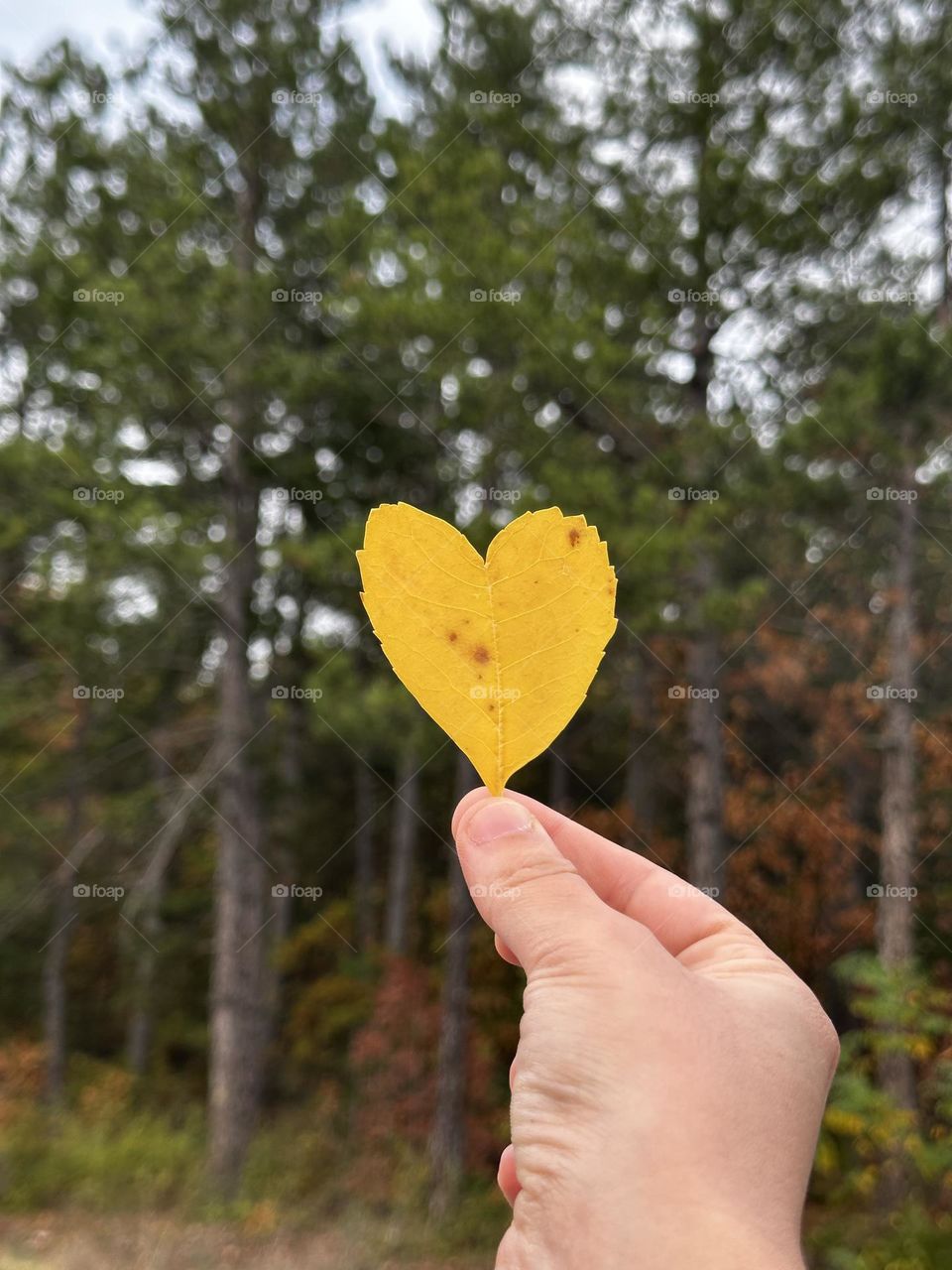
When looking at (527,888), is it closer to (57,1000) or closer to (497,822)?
(497,822)

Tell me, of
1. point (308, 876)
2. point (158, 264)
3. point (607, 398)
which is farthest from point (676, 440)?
point (308, 876)

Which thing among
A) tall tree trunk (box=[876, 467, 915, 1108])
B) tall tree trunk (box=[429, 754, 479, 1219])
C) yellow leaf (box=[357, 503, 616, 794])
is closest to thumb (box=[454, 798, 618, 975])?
yellow leaf (box=[357, 503, 616, 794])

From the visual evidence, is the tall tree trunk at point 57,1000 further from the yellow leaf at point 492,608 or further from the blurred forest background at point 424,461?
the yellow leaf at point 492,608

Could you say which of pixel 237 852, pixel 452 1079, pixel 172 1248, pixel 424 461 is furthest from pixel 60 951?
pixel 424 461

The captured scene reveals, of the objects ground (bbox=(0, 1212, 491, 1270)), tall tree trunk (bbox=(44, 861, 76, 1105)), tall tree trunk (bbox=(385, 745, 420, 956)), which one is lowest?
ground (bbox=(0, 1212, 491, 1270))

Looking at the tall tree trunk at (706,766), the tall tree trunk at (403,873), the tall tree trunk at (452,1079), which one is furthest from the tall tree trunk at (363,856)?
the tall tree trunk at (706,766)

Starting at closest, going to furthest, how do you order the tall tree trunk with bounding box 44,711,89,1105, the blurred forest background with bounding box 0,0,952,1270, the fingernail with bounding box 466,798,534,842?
the fingernail with bounding box 466,798,534,842, the blurred forest background with bounding box 0,0,952,1270, the tall tree trunk with bounding box 44,711,89,1105

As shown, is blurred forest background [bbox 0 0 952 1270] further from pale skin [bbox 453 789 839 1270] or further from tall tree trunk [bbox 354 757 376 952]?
pale skin [bbox 453 789 839 1270]
